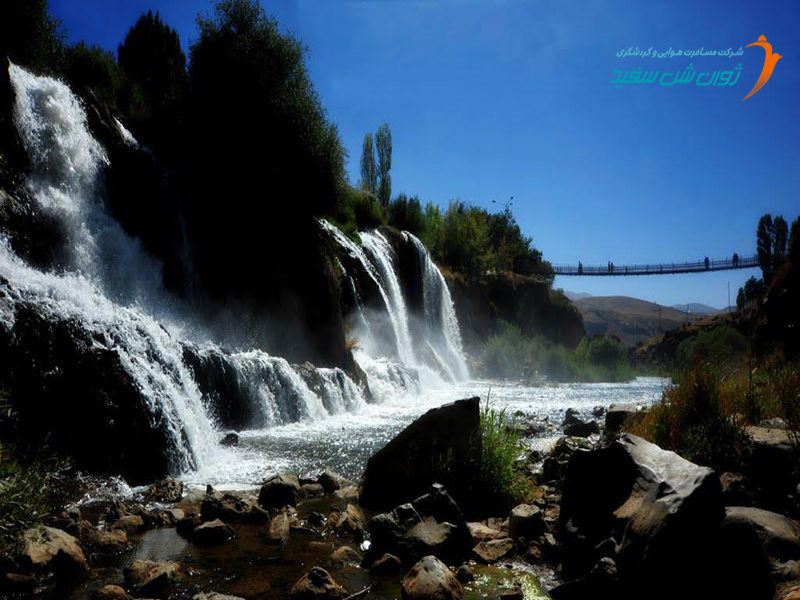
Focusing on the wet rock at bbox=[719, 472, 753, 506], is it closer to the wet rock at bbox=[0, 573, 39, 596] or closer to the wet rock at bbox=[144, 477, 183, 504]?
the wet rock at bbox=[0, 573, 39, 596]

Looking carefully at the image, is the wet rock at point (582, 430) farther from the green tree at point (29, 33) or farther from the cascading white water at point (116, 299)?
the green tree at point (29, 33)

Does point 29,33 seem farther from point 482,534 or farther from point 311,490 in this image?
point 482,534

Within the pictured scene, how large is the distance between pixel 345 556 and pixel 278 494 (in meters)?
1.90

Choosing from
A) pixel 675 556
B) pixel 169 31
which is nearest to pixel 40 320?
pixel 675 556

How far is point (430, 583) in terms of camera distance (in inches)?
156

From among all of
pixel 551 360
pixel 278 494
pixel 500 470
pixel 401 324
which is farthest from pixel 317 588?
pixel 551 360

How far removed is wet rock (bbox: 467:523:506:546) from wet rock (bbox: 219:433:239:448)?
19.1 ft

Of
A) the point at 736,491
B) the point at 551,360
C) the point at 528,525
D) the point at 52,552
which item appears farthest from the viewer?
the point at 551,360

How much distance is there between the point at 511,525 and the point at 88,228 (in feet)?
41.7

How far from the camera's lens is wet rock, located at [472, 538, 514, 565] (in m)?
4.76

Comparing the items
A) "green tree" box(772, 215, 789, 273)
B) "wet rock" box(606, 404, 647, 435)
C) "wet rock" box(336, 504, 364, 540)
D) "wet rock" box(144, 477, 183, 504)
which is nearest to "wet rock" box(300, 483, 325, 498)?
"wet rock" box(336, 504, 364, 540)

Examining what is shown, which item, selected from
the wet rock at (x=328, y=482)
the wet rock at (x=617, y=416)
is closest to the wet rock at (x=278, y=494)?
the wet rock at (x=328, y=482)

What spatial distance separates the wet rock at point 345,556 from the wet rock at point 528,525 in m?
1.55

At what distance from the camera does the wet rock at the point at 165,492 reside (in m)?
6.44
